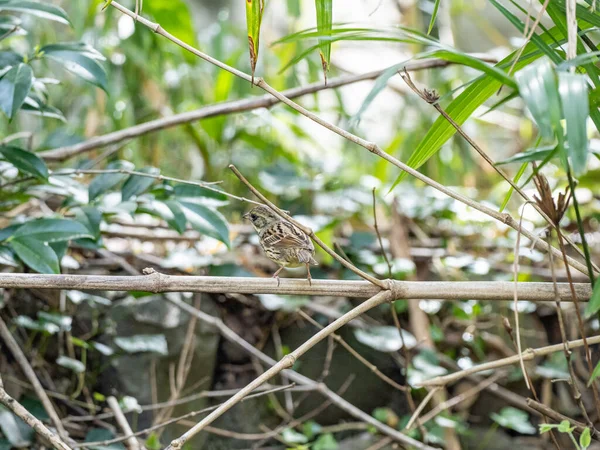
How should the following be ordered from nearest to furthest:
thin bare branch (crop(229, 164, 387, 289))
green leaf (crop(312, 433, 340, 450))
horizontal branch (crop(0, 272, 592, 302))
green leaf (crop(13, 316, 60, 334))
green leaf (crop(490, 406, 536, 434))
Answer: thin bare branch (crop(229, 164, 387, 289)), horizontal branch (crop(0, 272, 592, 302)), green leaf (crop(13, 316, 60, 334)), green leaf (crop(312, 433, 340, 450)), green leaf (crop(490, 406, 536, 434))

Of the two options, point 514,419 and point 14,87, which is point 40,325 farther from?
point 514,419

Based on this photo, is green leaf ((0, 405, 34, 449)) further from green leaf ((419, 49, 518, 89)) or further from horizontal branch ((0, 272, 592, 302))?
green leaf ((419, 49, 518, 89))

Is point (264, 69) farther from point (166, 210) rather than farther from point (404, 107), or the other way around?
point (166, 210)

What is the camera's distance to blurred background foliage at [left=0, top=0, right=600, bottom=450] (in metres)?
1.80

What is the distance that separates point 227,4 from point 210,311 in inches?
180

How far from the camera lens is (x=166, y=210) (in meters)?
1.86

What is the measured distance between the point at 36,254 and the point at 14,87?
408 mm

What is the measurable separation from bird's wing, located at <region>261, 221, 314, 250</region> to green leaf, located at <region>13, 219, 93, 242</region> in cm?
46

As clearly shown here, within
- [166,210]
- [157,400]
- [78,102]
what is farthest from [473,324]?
[78,102]

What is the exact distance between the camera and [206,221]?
182 centimetres

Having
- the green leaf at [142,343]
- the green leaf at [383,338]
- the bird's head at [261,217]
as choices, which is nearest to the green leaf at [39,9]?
the bird's head at [261,217]

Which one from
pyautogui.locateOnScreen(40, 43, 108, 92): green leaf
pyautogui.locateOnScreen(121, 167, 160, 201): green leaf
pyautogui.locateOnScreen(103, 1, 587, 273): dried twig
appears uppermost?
pyautogui.locateOnScreen(103, 1, 587, 273): dried twig

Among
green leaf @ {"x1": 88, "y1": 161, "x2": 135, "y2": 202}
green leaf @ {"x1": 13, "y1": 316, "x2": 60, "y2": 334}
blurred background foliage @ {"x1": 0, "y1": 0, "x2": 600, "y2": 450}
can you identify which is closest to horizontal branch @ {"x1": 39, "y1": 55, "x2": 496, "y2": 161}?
blurred background foliage @ {"x1": 0, "y1": 0, "x2": 600, "y2": 450}

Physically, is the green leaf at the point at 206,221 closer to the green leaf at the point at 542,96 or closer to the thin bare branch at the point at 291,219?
the thin bare branch at the point at 291,219
